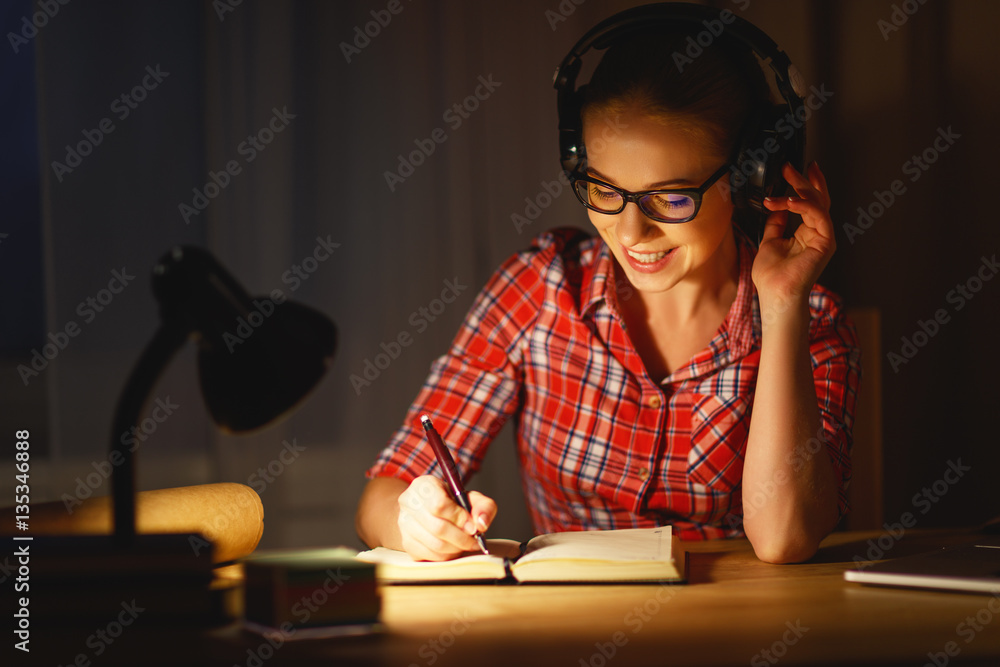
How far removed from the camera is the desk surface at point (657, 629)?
2.07 feet

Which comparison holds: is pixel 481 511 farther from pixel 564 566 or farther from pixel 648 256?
pixel 648 256

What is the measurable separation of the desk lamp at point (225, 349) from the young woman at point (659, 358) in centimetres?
29

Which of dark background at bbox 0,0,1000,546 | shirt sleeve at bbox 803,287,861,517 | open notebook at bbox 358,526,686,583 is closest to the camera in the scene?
open notebook at bbox 358,526,686,583

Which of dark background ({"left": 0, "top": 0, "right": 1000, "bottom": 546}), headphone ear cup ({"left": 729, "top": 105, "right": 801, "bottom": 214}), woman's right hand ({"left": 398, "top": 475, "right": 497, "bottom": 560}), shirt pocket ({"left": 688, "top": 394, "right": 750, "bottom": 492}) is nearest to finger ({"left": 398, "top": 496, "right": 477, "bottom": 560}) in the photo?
woman's right hand ({"left": 398, "top": 475, "right": 497, "bottom": 560})

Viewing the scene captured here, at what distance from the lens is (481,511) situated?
3.11 feet

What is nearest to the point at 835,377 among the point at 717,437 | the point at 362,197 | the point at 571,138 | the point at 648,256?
the point at 717,437

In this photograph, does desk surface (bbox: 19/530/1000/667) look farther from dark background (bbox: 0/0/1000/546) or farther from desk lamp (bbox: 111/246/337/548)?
dark background (bbox: 0/0/1000/546)

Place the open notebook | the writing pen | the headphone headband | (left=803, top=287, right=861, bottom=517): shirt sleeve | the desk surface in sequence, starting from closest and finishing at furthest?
1. the desk surface
2. the open notebook
3. the writing pen
4. the headphone headband
5. (left=803, top=287, right=861, bottom=517): shirt sleeve

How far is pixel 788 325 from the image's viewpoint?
1.11 metres

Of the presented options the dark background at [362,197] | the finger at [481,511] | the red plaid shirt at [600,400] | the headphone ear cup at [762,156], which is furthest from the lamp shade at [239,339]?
the dark background at [362,197]

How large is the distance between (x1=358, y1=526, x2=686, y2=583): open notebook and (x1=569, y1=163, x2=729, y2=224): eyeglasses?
1.48 feet

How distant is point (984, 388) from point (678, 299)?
1.15 meters

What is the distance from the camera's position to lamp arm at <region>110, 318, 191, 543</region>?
0.68m

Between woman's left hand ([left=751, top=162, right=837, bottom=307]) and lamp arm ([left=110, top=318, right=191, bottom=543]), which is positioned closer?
lamp arm ([left=110, top=318, right=191, bottom=543])
